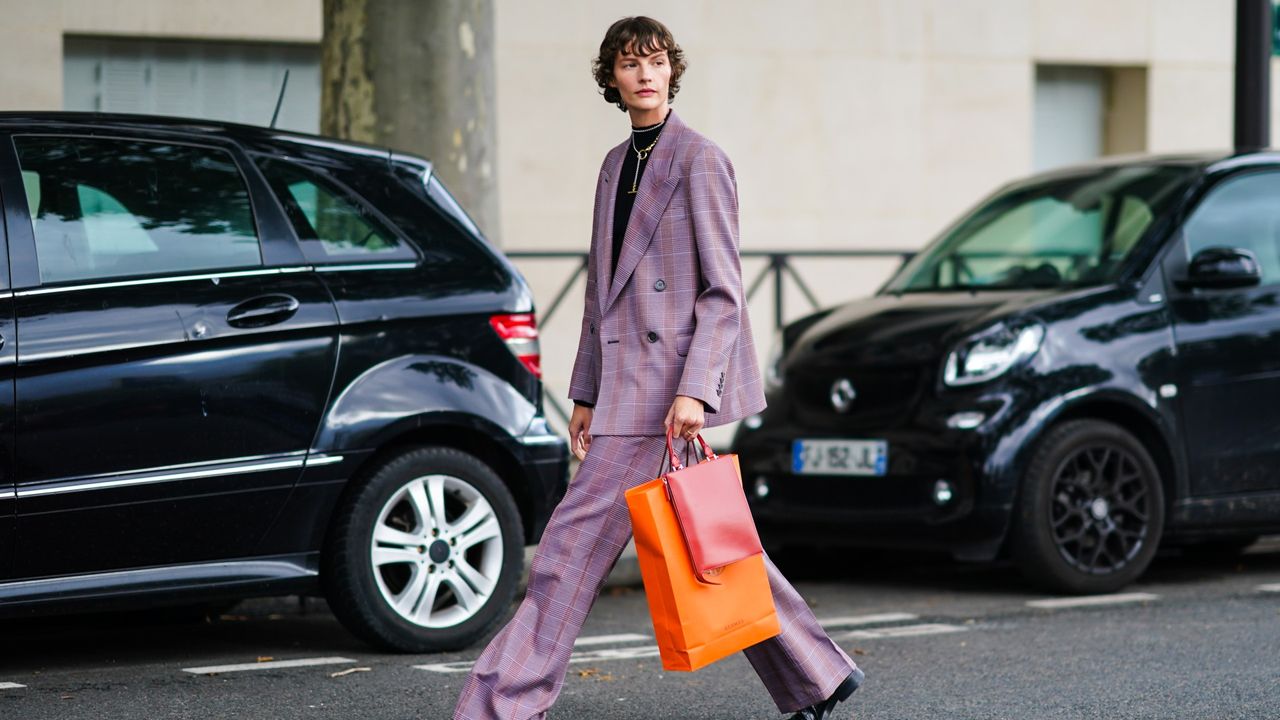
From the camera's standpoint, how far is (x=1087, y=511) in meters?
7.77

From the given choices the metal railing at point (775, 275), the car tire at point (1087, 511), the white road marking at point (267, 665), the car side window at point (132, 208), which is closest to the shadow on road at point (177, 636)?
the white road marking at point (267, 665)

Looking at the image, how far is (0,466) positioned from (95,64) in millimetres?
7625

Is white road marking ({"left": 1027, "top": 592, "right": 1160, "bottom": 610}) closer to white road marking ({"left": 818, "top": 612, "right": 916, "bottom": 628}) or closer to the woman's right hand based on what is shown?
white road marking ({"left": 818, "top": 612, "right": 916, "bottom": 628})

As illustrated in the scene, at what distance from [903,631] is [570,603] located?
8.38 ft

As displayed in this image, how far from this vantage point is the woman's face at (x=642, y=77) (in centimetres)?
468

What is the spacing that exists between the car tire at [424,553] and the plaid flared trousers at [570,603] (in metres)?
1.56

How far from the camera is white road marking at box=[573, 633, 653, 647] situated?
22.2ft

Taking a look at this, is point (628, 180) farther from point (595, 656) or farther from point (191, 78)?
point (191, 78)

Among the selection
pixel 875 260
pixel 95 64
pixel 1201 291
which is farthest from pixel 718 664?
pixel 875 260

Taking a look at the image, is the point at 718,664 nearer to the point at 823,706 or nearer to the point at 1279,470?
the point at 823,706

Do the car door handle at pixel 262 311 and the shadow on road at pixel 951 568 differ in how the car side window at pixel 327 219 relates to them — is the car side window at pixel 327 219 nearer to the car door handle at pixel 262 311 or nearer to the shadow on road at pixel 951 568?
the car door handle at pixel 262 311

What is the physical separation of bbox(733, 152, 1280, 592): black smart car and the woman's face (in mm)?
3221

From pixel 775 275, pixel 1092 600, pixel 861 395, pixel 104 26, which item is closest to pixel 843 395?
pixel 861 395

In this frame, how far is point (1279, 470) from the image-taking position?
26.8 ft
